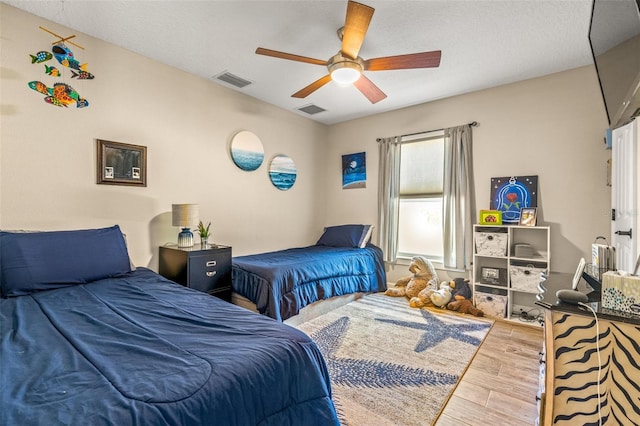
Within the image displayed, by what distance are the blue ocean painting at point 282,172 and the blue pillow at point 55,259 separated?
2.21m

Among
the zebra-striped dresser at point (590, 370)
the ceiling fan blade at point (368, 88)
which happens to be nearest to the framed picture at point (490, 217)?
the ceiling fan blade at point (368, 88)

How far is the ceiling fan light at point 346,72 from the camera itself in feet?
7.45

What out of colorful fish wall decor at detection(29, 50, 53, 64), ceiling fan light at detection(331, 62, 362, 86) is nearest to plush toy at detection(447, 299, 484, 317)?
ceiling fan light at detection(331, 62, 362, 86)

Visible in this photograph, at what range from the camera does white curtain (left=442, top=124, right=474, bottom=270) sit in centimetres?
354

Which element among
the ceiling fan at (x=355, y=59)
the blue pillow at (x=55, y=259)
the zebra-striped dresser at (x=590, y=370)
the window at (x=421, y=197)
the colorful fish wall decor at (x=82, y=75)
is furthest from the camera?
the window at (x=421, y=197)

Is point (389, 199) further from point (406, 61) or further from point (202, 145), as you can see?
point (202, 145)

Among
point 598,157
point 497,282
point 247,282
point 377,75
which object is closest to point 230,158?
point 247,282

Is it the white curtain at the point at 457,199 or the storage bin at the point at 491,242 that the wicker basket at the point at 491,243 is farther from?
the white curtain at the point at 457,199

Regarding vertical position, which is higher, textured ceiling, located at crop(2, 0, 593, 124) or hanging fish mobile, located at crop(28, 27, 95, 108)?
textured ceiling, located at crop(2, 0, 593, 124)

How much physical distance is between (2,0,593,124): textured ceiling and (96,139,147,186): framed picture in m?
0.93

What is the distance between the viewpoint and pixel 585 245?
9.50ft

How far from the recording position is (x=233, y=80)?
3293mm

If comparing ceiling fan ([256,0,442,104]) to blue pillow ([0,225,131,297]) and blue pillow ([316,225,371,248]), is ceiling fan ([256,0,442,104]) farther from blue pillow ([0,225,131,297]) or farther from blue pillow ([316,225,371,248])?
blue pillow ([316,225,371,248])

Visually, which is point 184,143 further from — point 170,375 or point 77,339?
point 170,375
